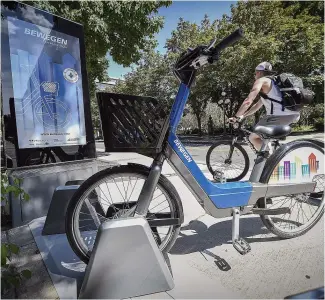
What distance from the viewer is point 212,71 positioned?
18078 mm

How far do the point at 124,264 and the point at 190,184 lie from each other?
0.78 meters

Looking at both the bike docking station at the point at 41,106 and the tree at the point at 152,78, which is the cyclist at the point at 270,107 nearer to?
the bike docking station at the point at 41,106

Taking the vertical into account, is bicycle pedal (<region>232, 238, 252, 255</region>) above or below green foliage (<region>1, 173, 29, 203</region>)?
below

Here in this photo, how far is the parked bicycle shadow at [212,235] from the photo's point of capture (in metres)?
2.63

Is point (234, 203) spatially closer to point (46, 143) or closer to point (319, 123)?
point (46, 143)

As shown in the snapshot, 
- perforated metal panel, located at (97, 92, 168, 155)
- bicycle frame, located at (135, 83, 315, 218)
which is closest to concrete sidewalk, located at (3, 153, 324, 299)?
bicycle frame, located at (135, 83, 315, 218)

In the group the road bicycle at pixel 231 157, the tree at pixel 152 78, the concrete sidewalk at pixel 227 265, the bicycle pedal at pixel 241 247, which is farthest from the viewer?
the tree at pixel 152 78

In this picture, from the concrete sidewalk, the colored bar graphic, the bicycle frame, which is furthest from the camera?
the colored bar graphic

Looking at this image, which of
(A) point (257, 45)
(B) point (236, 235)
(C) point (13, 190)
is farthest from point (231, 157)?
(A) point (257, 45)

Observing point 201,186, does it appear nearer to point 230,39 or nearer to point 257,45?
point 230,39

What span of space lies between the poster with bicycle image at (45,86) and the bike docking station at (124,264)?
6.29 ft

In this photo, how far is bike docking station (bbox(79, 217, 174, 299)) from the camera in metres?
1.79

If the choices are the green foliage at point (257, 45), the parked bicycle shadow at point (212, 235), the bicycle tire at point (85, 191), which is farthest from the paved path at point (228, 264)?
the green foliage at point (257, 45)

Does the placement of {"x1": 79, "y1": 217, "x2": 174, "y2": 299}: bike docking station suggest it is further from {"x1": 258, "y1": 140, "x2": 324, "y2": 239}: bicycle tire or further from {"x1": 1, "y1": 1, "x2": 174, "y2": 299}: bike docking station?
{"x1": 258, "y1": 140, "x2": 324, "y2": 239}: bicycle tire
